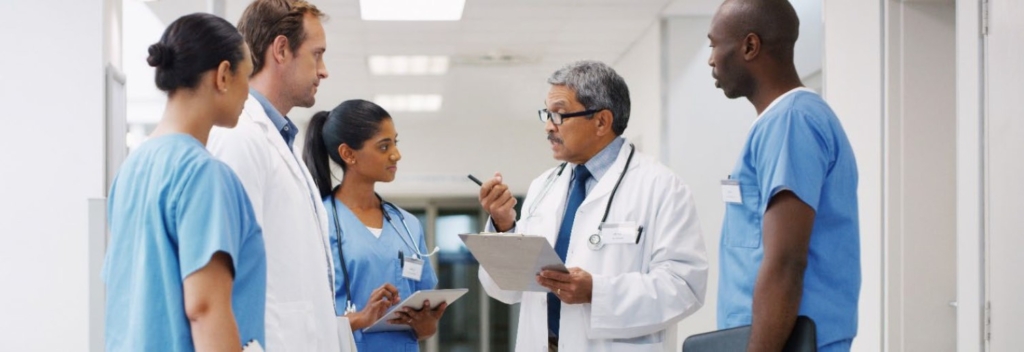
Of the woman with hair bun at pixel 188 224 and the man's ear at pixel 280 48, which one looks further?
the man's ear at pixel 280 48

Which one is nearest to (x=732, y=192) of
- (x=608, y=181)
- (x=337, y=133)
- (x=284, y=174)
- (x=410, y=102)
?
(x=608, y=181)

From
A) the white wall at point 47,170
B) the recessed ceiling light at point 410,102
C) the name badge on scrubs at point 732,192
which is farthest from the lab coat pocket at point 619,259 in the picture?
the recessed ceiling light at point 410,102

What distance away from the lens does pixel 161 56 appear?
171 cm

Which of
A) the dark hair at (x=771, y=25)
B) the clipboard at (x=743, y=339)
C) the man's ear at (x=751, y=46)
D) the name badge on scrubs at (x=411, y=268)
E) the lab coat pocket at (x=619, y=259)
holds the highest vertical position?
the dark hair at (x=771, y=25)

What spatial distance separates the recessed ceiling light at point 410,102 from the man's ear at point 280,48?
28.0 feet

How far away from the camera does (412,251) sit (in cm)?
337

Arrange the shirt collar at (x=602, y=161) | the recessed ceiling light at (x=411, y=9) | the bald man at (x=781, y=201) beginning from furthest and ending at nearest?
the recessed ceiling light at (x=411, y=9) → the shirt collar at (x=602, y=161) → the bald man at (x=781, y=201)

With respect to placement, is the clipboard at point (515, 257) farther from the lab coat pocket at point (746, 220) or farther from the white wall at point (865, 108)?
the white wall at point (865, 108)

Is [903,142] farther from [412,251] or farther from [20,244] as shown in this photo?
[20,244]

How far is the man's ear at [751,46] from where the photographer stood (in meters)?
2.25

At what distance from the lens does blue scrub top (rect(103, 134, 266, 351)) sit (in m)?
1.64

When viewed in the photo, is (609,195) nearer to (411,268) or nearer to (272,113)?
(411,268)

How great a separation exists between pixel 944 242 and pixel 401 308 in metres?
2.22
